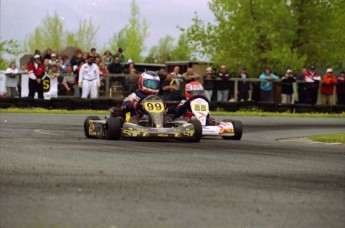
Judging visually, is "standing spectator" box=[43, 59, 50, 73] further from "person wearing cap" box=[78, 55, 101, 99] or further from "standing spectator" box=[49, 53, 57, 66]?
"person wearing cap" box=[78, 55, 101, 99]

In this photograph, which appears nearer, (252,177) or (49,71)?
(252,177)

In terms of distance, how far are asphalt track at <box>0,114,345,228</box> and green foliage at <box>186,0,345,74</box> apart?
1986 centimetres

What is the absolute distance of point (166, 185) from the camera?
7707 mm

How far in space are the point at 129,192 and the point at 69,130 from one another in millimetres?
9235

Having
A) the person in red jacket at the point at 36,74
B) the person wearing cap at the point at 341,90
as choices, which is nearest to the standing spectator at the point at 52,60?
the person in red jacket at the point at 36,74

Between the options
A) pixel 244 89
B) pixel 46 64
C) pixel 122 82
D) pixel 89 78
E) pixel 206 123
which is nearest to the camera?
pixel 206 123

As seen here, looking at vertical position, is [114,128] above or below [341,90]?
below

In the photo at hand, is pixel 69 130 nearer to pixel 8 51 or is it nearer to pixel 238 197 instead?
pixel 238 197

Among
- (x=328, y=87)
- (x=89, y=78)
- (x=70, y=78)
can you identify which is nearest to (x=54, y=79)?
(x=70, y=78)

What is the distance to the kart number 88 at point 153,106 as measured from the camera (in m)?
13.8

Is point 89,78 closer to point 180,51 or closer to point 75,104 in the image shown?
point 75,104

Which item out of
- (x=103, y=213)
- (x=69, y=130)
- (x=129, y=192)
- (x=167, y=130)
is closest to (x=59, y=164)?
(x=129, y=192)

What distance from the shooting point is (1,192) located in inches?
278

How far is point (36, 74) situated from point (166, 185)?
17.2 m
